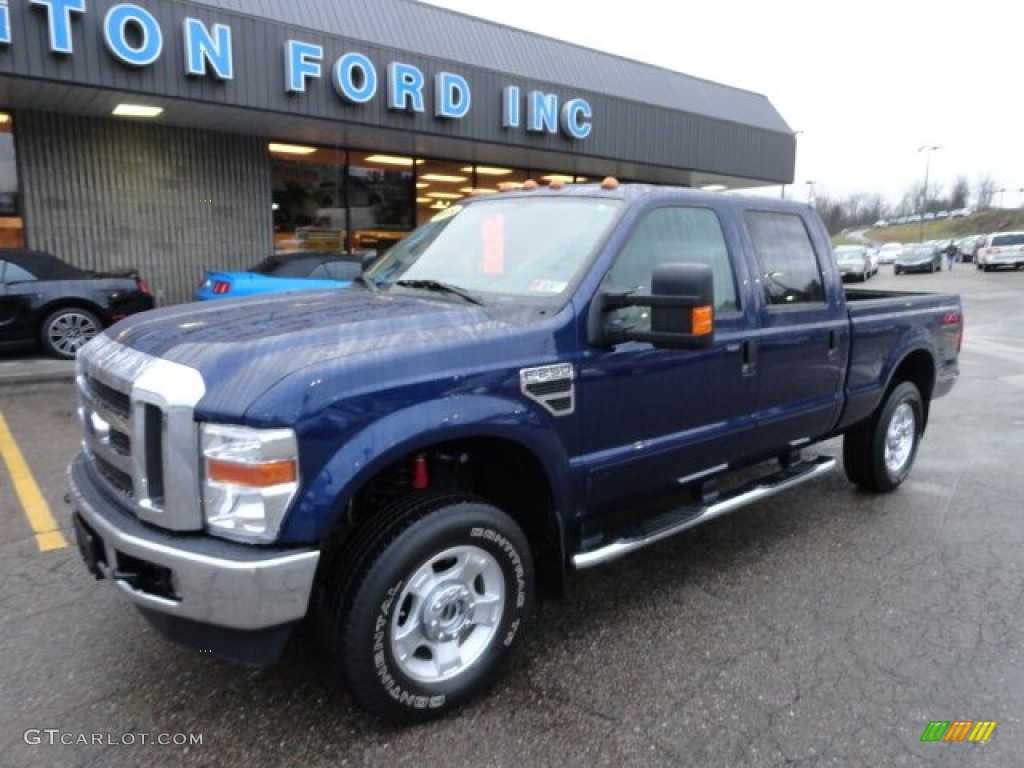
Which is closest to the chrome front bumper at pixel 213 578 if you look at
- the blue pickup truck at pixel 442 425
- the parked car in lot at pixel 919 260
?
the blue pickup truck at pixel 442 425

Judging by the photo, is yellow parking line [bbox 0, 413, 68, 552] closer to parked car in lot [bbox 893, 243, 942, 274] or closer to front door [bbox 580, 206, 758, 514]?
front door [bbox 580, 206, 758, 514]

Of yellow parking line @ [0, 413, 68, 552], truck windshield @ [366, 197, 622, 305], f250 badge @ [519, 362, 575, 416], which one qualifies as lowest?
yellow parking line @ [0, 413, 68, 552]

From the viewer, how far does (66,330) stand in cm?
961

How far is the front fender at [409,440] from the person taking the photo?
7.46 feet

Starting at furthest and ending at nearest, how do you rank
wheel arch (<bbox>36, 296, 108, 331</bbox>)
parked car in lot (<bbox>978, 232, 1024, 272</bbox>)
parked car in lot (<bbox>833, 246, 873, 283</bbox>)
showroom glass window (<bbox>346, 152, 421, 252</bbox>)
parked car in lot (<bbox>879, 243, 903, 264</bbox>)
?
parked car in lot (<bbox>879, 243, 903, 264</bbox>), parked car in lot (<bbox>978, 232, 1024, 272</bbox>), parked car in lot (<bbox>833, 246, 873, 283</bbox>), showroom glass window (<bbox>346, 152, 421, 252</bbox>), wheel arch (<bbox>36, 296, 108, 331</bbox>)

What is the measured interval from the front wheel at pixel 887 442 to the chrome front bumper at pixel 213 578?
158 inches

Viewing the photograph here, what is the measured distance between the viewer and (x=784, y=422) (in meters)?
4.05

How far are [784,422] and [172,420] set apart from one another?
10.1 ft

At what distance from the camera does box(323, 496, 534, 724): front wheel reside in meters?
2.42

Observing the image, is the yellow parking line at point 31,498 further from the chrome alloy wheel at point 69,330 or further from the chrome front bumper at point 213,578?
the chrome alloy wheel at point 69,330

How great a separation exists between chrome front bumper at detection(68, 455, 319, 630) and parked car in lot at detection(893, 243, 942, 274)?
41.5m

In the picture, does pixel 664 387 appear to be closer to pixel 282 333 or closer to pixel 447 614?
pixel 447 614

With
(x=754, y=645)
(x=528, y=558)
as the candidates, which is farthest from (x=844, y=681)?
(x=528, y=558)

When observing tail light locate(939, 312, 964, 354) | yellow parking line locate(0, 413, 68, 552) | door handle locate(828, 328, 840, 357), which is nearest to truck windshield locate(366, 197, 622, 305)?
door handle locate(828, 328, 840, 357)
